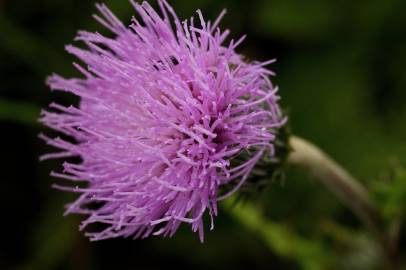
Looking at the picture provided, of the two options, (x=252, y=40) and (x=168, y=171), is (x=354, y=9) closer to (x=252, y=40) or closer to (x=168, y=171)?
(x=252, y=40)

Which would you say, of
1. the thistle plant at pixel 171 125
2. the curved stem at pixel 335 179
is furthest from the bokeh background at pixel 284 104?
the thistle plant at pixel 171 125

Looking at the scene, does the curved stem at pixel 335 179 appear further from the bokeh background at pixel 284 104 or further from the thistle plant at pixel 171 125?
the bokeh background at pixel 284 104

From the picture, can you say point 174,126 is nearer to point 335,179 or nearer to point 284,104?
point 335,179

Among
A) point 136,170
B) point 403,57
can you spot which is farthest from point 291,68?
point 136,170

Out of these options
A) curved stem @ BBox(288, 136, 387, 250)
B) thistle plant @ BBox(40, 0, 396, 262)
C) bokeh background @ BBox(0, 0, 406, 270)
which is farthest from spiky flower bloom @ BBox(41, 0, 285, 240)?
bokeh background @ BBox(0, 0, 406, 270)

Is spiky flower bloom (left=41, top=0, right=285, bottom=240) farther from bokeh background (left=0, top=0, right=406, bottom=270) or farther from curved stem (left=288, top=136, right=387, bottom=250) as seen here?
bokeh background (left=0, top=0, right=406, bottom=270)
